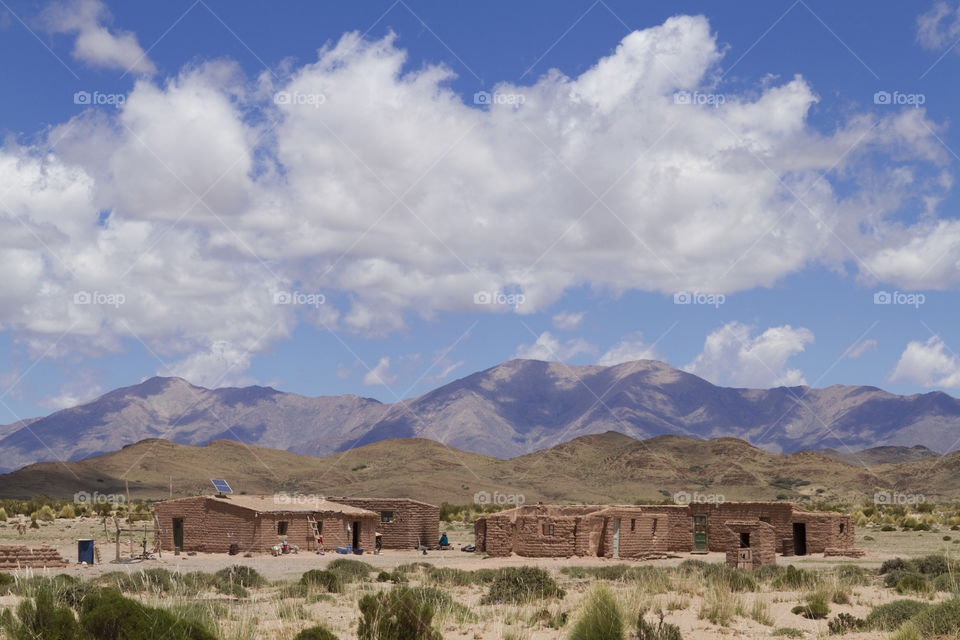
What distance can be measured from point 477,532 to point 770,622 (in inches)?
983

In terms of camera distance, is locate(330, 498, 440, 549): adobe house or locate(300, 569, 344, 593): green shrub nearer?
locate(300, 569, 344, 593): green shrub

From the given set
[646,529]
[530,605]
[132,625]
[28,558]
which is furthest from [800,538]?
[132,625]

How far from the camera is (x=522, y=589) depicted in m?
22.1

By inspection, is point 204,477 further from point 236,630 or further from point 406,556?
point 236,630

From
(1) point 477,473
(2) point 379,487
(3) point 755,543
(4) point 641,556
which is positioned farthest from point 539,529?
(1) point 477,473

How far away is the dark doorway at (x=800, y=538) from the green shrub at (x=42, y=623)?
33806 mm

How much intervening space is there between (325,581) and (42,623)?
1268 centimetres

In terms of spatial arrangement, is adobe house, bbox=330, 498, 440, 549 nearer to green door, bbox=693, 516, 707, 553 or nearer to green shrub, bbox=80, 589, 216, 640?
green door, bbox=693, 516, 707, 553

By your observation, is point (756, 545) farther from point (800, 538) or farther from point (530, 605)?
point (530, 605)

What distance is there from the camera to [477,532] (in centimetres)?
4275

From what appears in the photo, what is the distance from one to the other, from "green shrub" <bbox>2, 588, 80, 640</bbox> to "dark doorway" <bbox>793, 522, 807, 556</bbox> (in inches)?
1331

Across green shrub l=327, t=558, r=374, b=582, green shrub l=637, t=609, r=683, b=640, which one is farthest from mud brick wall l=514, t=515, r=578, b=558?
green shrub l=637, t=609, r=683, b=640

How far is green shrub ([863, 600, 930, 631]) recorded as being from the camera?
678 inches

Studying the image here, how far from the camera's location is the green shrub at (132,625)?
11938 millimetres
